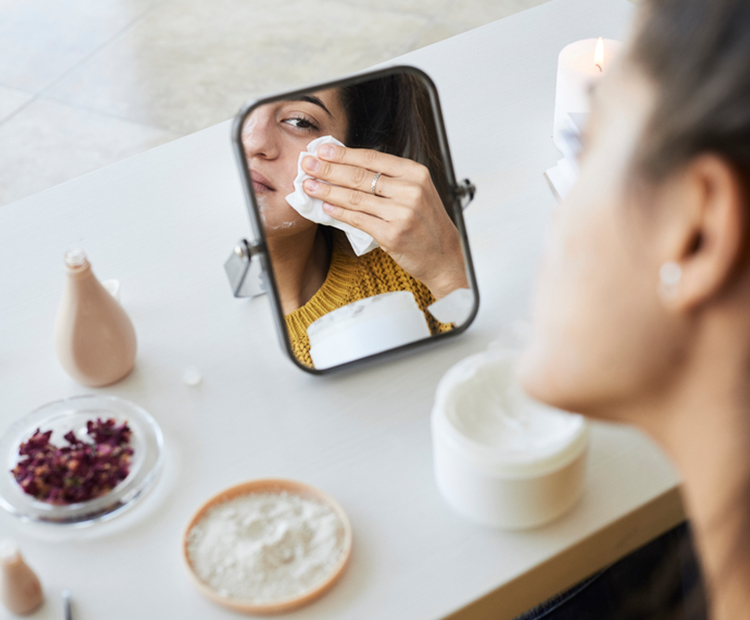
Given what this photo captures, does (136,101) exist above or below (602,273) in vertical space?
below

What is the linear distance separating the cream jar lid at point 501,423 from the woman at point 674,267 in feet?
0.33

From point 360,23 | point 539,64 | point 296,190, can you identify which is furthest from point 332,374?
point 360,23

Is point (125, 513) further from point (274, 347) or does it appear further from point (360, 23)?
point (360, 23)

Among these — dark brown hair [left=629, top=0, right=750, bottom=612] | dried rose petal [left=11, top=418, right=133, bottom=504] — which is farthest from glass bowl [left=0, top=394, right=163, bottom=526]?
dark brown hair [left=629, top=0, right=750, bottom=612]

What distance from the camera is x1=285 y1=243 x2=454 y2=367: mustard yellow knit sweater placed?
70 cm

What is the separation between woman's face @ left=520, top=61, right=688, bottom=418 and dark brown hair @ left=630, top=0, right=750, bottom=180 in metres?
0.01

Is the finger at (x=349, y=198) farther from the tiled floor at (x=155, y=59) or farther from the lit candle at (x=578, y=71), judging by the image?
the tiled floor at (x=155, y=59)

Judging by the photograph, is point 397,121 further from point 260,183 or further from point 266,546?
point 266,546

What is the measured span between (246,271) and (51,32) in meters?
1.85

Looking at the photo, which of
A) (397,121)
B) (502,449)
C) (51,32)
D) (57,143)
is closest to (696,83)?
(502,449)

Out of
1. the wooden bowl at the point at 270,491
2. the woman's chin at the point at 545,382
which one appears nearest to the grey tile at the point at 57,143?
the wooden bowl at the point at 270,491

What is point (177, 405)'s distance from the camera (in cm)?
66

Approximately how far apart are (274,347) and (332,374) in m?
0.07

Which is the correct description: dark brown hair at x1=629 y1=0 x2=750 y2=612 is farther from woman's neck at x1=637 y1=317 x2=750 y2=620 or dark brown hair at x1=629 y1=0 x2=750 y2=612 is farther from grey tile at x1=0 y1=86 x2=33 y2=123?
grey tile at x1=0 y1=86 x2=33 y2=123
